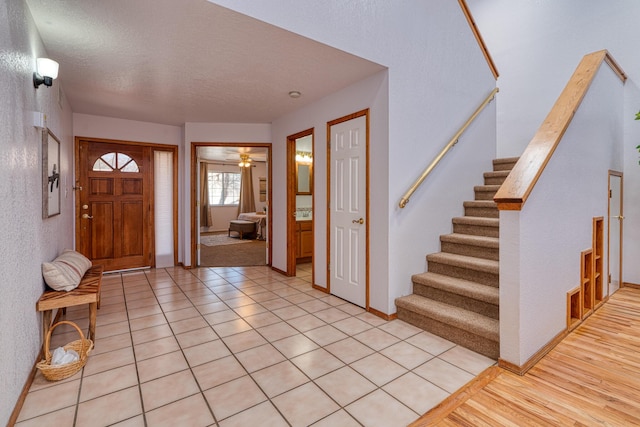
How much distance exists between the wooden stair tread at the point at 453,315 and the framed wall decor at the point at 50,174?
125 inches

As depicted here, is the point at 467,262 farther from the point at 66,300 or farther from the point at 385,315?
the point at 66,300

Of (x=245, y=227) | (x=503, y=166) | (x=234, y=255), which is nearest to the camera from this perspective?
(x=503, y=166)

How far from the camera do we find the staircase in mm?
2520

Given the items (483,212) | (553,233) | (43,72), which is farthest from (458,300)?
(43,72)

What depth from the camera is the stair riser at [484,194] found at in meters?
3.90

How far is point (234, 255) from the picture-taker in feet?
21.6

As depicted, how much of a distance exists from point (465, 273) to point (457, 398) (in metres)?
1.37

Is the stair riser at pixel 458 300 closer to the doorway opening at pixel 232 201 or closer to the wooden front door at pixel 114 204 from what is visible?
the doorway opening at pixel 232 201

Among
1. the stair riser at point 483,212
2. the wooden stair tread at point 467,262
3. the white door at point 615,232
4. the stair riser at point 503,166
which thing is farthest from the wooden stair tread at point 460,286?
the white door at point 615,232

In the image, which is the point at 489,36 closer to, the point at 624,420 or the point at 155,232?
the point at 624,420

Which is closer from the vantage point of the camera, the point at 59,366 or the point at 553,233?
the point at 59,366

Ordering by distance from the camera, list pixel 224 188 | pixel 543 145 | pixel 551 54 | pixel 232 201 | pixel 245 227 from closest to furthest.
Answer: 1. pixel 543 145
2. pixel 551 54
3. pixel 245 227
4. pixel 224 188
5. pixel 232 201

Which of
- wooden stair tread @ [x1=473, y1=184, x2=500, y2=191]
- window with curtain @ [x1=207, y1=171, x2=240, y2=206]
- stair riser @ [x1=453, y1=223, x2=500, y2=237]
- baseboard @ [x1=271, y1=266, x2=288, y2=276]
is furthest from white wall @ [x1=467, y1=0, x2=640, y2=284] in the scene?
window with curtain @ [x1=207, y1=171, x2=240, y2=206]

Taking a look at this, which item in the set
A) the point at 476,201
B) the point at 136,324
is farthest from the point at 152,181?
the point at 476,201
